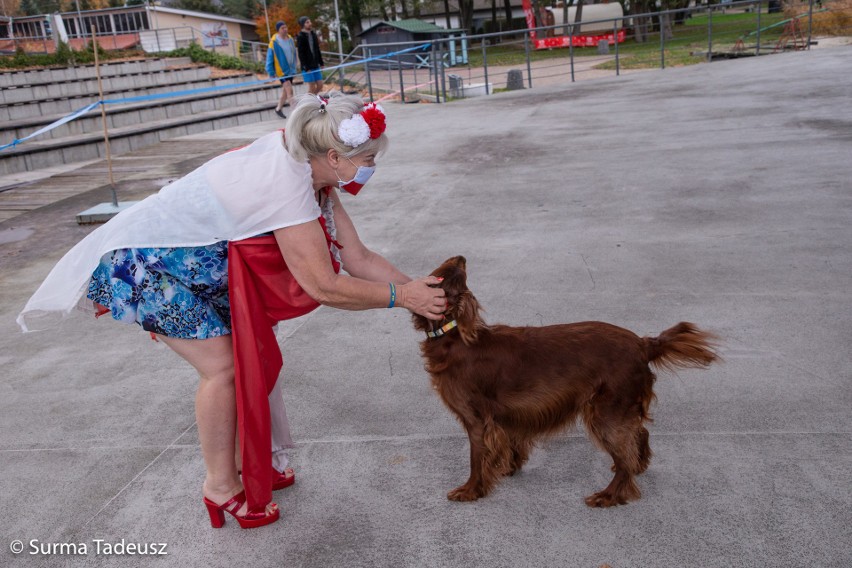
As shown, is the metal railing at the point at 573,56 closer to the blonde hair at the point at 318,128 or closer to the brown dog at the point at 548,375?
the blonde hair at the point at 318,128

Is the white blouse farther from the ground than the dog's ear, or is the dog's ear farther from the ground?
the white blouse

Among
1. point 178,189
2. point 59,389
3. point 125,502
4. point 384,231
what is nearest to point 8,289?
point 59,389

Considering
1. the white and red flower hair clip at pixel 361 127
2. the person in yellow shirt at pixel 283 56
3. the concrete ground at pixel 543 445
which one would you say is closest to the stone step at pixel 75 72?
the person in yellow shirt at pixel 283 56

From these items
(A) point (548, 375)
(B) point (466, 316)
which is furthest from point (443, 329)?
(A) point (548, 375)

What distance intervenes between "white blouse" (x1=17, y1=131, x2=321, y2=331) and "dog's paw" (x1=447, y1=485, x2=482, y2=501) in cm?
116

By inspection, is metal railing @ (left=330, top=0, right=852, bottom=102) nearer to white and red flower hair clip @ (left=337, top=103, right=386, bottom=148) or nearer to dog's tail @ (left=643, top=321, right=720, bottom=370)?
white and red flower hair clip @ (left=337, top=103, right=386, bottom=148)

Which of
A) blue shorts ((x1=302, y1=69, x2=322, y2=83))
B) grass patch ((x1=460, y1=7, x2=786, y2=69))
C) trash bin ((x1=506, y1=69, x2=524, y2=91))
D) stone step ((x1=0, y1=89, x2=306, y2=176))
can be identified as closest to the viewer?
stone step ((x1=0, y1=89, x2=306, y2=176))

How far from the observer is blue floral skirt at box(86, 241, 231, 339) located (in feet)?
8.40

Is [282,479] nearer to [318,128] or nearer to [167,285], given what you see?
[167,285]

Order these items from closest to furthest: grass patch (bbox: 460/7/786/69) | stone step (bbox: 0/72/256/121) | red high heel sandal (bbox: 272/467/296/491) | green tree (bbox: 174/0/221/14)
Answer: red high heel sandal (bbox: 272/467/296/491) < stone step (bbox: 0/72/256/121) < grass patch (bbox: 460/7/786/69) < green tree (bbox: 174/0/221/14)

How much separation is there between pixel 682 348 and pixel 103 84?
1964 centimetres

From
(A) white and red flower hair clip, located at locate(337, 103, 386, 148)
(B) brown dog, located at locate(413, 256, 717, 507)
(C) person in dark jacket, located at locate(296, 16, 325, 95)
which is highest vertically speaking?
(C) person in dark jacket, located at locate(296, 16, 325, 95)

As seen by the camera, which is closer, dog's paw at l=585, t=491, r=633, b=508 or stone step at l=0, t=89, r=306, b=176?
dog's paw at l=585, t=491, r=633, b=508

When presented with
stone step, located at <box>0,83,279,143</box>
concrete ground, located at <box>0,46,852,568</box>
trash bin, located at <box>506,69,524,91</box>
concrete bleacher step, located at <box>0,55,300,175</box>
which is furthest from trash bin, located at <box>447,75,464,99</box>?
concrete ground, located at <box>0,46,852,568</box>
